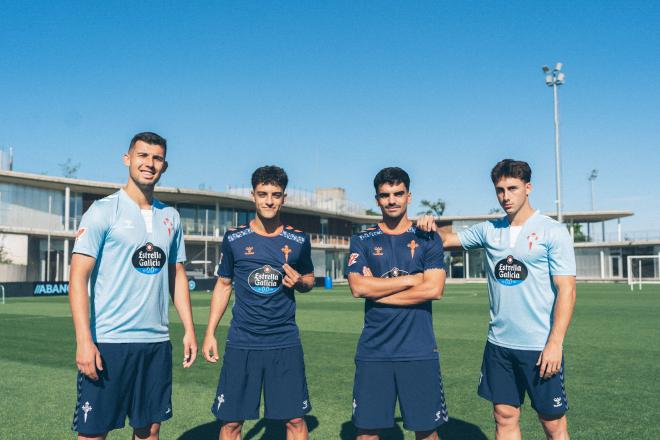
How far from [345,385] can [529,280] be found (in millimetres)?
3770

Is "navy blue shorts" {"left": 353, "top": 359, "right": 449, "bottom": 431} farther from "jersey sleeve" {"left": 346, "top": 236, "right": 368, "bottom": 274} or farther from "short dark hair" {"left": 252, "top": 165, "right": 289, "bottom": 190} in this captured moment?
"short dark hair" {"left": 252, "top": 165, "right": 289, "bottom": 190}

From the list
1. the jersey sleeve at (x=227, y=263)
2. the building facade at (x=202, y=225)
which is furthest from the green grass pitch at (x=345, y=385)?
the building facade at (x=202, y=225)

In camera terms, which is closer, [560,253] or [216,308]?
[560,253]

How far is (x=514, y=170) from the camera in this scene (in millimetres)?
3990

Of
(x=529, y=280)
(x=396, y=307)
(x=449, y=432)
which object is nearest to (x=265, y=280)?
(x=396, y=307)

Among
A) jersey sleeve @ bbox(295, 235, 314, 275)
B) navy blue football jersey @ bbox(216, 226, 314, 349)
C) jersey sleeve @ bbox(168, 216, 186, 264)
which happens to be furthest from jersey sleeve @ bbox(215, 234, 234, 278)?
jersey sleeve @ bbox(295, 235, 314, 275)

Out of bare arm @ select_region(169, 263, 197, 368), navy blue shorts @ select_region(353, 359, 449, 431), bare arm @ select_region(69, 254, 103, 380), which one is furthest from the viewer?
bare arm @ select_region(169, 263, 197, 368)

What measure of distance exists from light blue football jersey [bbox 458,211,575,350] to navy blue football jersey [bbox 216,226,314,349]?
1.46 meters

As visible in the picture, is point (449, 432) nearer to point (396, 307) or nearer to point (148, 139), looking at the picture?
point (396, 307)

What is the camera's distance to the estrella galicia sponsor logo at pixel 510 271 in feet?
13.1

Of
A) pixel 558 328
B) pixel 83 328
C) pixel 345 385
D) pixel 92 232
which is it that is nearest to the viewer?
pixel 83 328

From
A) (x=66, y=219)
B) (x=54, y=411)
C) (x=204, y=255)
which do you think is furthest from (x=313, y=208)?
(x=54, y=411)

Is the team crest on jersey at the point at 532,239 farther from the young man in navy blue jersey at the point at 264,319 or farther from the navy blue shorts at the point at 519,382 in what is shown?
the young man in navy blue jersey at the point at 264,319

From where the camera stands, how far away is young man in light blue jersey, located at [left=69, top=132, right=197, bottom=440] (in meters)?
3.43
